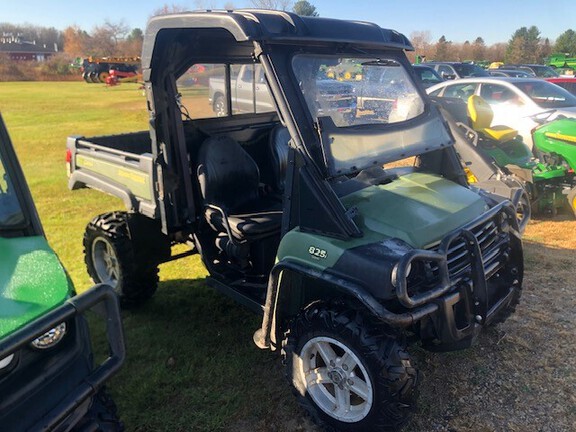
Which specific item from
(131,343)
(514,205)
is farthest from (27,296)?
(514,205)

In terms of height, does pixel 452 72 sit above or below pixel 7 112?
above

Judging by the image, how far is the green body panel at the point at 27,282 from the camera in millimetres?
1879

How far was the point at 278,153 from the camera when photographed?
4.31 m

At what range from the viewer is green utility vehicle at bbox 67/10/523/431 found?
2516 mm

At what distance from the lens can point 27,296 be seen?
200 cm

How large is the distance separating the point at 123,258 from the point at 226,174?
44.4 inches

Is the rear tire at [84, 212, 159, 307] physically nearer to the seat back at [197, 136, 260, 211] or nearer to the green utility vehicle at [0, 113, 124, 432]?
the seat back at [197, 136, 260, 211]

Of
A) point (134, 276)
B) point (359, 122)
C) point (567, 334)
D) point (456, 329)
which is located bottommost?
point (567, 334)

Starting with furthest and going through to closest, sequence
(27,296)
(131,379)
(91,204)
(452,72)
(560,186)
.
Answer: (452,72) < (91,204) < (560,186) < (131,379) < (27,296)

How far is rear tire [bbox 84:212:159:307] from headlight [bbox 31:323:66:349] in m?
1.91

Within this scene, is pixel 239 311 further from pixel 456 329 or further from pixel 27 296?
pixel 27 296

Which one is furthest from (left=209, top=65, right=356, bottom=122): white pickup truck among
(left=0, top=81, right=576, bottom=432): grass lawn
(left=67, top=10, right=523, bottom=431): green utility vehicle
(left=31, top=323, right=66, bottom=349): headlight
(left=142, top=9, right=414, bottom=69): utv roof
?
(left=31, top=323, right=66, bottom=349): headlight

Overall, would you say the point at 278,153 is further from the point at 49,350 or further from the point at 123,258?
the point at 49,350

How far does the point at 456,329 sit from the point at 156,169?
7.43 feet
